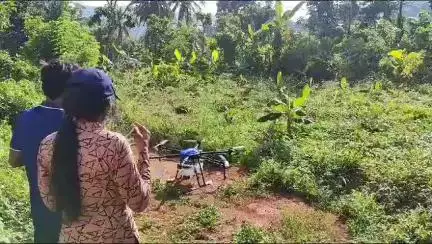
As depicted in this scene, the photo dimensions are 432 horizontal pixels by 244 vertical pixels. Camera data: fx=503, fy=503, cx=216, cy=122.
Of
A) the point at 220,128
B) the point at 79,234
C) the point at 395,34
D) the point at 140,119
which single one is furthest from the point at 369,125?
the point at 395,34

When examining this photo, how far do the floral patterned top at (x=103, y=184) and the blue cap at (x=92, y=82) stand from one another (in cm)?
15

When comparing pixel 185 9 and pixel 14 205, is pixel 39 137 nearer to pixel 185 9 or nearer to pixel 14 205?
pixel 14 205

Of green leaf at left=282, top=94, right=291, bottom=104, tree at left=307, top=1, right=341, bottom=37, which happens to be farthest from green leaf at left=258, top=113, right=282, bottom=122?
tree at left=307, top=1, right=341, bottom=37

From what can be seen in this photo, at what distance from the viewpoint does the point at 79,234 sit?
2219 millimetres

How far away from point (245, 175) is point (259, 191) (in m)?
0.87

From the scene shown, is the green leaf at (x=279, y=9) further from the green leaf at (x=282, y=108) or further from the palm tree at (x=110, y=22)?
the palm tree at (x=110, y=22)

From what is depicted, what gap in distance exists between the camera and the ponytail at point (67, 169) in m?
2.07

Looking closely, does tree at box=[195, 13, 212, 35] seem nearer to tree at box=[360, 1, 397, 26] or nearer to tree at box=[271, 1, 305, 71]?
tree at box=[360, 1, 397, 26]


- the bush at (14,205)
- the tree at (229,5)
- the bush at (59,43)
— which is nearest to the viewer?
the bush at (14,205)

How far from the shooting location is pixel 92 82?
2004 mm

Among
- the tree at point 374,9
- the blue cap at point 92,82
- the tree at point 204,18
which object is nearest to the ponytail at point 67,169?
the blue cap at point 92,82

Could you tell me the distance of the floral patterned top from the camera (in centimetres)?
209

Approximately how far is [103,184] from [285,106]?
259 inches

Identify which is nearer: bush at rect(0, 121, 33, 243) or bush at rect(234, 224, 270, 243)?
bush at rect(0, 121, 33, 243)
